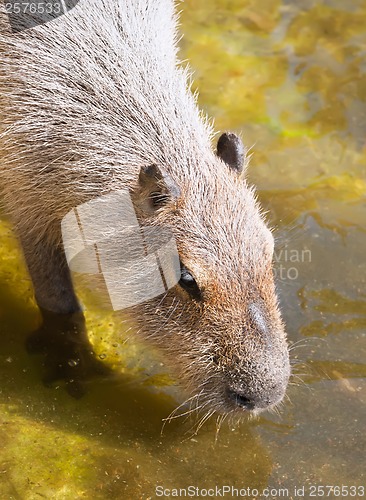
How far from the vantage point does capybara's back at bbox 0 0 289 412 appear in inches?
182

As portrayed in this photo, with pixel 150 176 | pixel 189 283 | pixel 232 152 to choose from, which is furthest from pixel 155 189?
pixel 232 152

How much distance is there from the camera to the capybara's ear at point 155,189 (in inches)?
187

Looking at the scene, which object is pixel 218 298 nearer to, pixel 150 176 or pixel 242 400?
pixel 242 400

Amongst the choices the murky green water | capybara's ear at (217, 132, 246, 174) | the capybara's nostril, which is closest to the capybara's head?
the capybara's nostril

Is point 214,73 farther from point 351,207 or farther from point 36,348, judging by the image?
point 36,348

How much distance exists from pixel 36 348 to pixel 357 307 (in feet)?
8.16

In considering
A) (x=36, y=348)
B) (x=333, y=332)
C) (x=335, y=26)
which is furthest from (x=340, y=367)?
(x=335, y=26)

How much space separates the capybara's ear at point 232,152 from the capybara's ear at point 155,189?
556 mm

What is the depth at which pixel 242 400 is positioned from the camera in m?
4.59

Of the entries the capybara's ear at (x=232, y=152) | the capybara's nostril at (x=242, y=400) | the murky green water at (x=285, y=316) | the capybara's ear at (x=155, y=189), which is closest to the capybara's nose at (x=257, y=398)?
the capybara's nostril at (x=242, y=400)

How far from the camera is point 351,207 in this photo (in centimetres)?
693

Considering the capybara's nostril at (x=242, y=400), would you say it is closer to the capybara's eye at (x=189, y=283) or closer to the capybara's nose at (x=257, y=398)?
the capybara's nose at (x=257, y=398)

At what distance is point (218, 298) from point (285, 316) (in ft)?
5.19

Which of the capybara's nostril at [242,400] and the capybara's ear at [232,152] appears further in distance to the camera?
the capybara's ear at [232,152]
